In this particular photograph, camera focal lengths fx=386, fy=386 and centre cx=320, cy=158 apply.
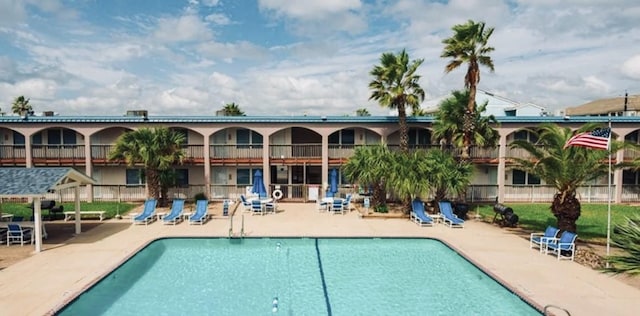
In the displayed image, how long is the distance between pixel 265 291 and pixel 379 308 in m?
3.22

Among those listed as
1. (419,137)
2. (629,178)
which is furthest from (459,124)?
(629,178)

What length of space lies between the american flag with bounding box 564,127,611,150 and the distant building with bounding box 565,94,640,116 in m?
30.0

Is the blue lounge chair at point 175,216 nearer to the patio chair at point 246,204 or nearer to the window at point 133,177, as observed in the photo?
the patio chair at point 246,204

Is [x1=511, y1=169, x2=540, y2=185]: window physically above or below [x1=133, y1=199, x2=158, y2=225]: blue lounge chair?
above

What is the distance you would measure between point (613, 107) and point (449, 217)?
120 ft

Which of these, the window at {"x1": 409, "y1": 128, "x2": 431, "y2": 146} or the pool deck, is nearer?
the pool deck

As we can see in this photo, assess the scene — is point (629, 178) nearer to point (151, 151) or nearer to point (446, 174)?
point (446, 174)

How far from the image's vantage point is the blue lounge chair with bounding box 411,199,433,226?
18.5 m

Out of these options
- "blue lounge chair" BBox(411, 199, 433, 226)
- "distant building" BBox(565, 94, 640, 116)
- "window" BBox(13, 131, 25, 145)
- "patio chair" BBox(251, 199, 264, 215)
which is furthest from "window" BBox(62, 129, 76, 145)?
"distant building" BBox(565, 94, 640, 116)

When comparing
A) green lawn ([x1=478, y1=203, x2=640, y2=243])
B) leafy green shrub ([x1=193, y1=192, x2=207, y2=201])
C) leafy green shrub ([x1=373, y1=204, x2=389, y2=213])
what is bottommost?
green lawn ([x1=478, y1=203, x2=640, y2=243])

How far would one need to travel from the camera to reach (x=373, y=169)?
20406 mm

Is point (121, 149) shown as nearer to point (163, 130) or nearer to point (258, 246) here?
point (163, 130)

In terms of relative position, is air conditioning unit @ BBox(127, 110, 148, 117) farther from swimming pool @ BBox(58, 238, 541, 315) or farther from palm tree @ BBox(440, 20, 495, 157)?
palm tree @ BBox(440, 20, 495, 157)

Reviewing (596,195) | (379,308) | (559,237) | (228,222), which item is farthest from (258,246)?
(596,195)
